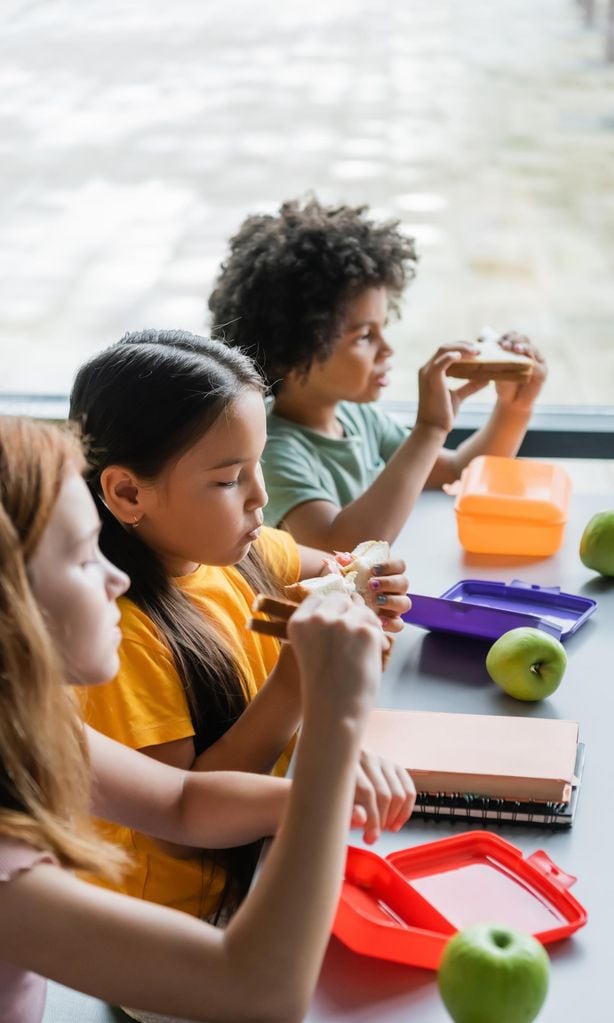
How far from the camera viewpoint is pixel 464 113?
108 inches

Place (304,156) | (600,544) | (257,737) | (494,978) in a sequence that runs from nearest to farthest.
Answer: (494,978)
(257,737)
(600,544)
(304,156)

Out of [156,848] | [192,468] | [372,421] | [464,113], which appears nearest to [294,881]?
[156,848]

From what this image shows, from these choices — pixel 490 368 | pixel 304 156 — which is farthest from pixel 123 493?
pixel 304 156

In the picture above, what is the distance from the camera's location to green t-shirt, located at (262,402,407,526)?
5.50 ft

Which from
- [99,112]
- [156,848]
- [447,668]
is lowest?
[156,848]

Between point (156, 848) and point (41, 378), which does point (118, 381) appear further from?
point (41, 378)

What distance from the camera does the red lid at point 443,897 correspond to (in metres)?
0.82

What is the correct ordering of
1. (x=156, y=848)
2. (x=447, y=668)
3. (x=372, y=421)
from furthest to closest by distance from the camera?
1. (x=372, y=421)
2. (x=447, y=668)
3. (x=156, y=848)

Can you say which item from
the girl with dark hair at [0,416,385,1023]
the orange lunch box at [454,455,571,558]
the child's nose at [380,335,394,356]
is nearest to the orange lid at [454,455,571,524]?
the orange lunch box at [454,455,571,558]

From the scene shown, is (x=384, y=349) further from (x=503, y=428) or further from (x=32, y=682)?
(x=32, y=682)

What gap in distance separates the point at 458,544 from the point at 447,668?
0.37 m

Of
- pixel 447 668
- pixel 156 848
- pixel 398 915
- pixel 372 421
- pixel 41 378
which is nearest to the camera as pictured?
pixel 398 915

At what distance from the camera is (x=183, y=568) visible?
124cm

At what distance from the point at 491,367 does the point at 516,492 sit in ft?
0.80
